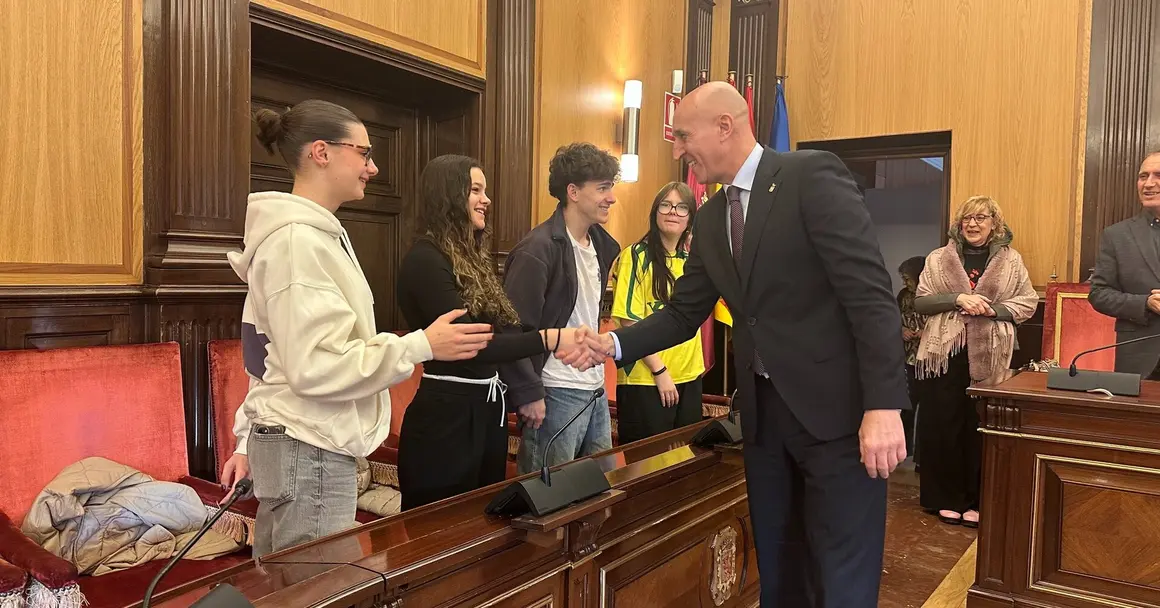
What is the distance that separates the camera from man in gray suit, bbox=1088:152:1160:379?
10.2 feet

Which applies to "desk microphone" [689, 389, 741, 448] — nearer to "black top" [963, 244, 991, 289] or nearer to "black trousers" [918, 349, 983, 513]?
"black trousers" [918, 349, 983, 513]

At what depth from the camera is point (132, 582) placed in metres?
1.77

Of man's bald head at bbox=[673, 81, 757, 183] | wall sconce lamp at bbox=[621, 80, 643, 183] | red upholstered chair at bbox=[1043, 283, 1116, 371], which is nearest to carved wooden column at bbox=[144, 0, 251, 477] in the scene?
man's bald head at bbox=[673, 81, 757, 183]

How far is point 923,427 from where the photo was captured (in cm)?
413

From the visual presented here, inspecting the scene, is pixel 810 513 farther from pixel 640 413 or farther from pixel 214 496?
pixel 214 496

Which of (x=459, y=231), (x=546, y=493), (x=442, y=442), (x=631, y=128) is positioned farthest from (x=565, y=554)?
(x=631, y=128)

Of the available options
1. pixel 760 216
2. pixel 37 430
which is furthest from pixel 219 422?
pixel 760 216

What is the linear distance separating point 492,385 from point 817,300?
812mm

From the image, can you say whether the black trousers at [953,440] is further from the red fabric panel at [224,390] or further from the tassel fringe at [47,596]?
the tassel fringe at [47,596]

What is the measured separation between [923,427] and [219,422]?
11.2 ft

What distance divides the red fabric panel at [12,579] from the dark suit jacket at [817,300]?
60.4 inches

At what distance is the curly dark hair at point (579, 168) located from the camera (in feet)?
7.45

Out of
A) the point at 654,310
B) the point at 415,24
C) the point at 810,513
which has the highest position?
the point at 415,24

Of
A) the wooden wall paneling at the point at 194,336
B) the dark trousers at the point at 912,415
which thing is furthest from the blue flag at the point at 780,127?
the wooden wall paneling at the point at 194,336
